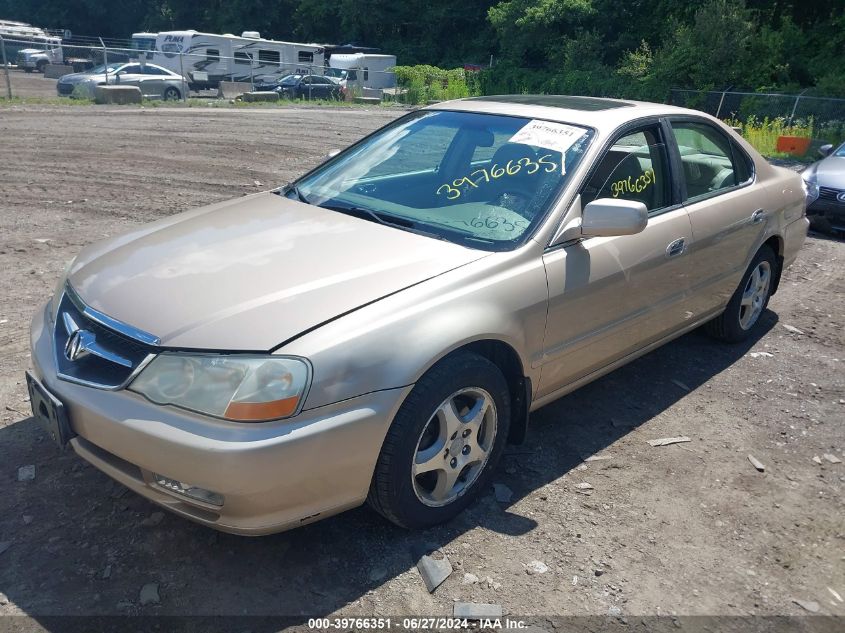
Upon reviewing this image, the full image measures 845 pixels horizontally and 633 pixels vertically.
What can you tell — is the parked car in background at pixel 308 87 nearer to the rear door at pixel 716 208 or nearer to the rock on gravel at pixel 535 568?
the rear door at pixel 716 208

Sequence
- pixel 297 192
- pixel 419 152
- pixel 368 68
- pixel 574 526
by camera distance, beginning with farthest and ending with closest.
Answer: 1. pixel 368 68
2. pixel 419 152
3. pixel 297 192
4. pixel 574 526

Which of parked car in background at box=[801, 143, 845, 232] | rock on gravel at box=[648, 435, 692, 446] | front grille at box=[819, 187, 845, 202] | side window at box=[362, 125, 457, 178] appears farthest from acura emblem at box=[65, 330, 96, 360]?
front grille at box=[819, 187, 845, 202]

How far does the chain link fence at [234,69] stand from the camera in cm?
2547

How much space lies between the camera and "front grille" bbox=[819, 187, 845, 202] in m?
8.44

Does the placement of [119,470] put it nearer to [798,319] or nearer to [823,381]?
[823,381]

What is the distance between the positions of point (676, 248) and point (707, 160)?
90 centimetres

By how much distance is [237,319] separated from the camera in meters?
2.59

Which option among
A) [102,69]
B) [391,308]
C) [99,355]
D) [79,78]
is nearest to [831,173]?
[391,308]

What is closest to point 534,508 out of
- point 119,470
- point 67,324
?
point 119,470

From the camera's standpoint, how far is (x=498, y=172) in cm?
365

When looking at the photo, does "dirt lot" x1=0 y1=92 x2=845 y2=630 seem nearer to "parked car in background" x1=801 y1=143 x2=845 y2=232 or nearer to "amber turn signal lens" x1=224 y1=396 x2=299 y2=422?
"amber turn signal lens" x1=224 y1=396 x2=299 y2=422

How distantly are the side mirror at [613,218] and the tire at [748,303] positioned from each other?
1.97m

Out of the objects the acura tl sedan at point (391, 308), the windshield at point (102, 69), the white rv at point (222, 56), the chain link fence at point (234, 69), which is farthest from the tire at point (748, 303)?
the white rv at point (222, 56)

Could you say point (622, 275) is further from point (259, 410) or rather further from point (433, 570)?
point (259, 410)
